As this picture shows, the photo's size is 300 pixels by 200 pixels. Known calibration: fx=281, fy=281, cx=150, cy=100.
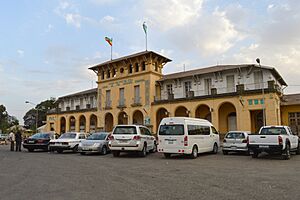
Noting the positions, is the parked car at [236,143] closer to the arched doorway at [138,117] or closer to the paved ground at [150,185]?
the paved ground at [150,185]

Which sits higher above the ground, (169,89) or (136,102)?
(169,89)

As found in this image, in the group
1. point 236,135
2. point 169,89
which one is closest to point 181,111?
point 169,89

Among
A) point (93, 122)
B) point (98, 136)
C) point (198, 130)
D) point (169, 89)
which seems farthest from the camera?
point (93, 122)

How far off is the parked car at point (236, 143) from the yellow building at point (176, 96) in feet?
36.1

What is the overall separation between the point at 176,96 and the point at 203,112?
12.9 ft

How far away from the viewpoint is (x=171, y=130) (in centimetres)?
1487

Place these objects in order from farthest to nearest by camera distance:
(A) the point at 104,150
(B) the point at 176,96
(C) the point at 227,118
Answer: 1. (B) the point at 176,96
2. (C) the point at 227,118
3. (A) the point at 104,150

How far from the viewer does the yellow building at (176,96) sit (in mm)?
27891

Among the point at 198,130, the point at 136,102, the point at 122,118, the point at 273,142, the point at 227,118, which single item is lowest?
the point at 273,142

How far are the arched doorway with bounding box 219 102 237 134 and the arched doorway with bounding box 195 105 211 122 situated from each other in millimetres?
1564

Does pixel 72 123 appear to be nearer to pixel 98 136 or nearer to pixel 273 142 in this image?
pixel 98 136

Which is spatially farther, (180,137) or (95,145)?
(95,145)

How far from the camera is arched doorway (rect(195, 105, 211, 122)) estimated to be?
33031 mm

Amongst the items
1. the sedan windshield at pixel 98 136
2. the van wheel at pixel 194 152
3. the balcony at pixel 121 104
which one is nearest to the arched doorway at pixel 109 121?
the balcony at pixel 121 104
